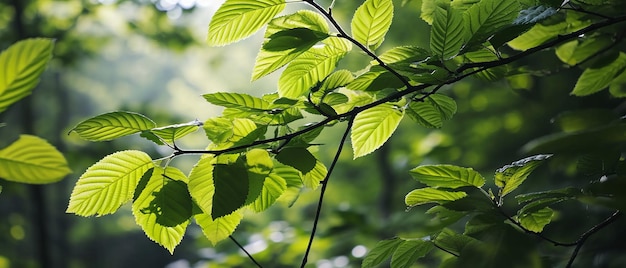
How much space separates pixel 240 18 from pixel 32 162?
0.31 metres

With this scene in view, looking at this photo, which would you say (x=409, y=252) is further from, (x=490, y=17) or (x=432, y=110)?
(x=490, y=17)

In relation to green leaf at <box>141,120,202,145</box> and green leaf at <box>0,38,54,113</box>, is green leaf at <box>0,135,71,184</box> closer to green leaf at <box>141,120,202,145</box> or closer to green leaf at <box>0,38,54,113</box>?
green leaf at <box>0,38,54,113</box>

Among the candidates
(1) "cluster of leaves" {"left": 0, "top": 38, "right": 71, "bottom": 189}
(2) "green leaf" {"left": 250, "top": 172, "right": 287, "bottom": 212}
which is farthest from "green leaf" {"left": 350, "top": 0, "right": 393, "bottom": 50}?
(1) "cluster of leaves" {"left": 0, "top": 38, "right": 71, "bottom": 189}

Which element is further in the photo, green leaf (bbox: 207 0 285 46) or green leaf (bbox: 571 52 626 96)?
green leaf (bbox: 571 52 626 96)

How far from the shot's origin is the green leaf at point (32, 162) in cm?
34

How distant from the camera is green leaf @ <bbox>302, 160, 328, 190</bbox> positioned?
2.24 feet

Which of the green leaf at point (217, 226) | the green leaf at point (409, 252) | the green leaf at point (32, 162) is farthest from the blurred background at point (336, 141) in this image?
the green leaf at point (32, 162)

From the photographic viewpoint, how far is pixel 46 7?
352cm

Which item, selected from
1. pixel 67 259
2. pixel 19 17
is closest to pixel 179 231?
pixel 19 17

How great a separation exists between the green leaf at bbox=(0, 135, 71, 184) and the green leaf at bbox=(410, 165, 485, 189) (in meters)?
0.41

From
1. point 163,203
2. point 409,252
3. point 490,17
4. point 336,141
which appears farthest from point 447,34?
point 336,141

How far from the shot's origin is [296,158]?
584mm

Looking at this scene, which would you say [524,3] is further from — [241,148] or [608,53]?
[241,148]

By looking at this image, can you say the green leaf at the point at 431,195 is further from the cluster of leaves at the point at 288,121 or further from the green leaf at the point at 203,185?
the green leaf at the point at 203,185
